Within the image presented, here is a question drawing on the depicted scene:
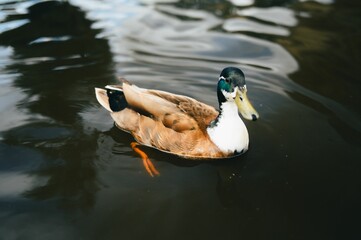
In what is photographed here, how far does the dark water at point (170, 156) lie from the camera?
3645mm

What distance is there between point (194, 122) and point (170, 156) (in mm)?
461

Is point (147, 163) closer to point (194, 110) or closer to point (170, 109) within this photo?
point (170, 109)

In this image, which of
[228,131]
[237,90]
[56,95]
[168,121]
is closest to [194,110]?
[168,121]

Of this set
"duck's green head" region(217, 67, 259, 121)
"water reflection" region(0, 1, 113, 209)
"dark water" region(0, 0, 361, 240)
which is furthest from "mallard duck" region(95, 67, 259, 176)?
"water reflection" region(0, 1, 113, 209)

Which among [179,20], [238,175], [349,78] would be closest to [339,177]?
[238,175]

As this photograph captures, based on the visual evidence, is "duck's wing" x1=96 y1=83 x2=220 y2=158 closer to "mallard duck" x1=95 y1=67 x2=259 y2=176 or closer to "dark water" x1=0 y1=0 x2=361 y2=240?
"mallard duck" x1=95 y1=67 x2=259 y2=176

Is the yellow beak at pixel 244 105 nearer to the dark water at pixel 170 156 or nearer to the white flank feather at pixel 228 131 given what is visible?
the white flank feather at pixel 228 131

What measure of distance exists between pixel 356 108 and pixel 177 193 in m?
2.84

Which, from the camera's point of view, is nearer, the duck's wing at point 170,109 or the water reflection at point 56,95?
the water reflection at point 56,95

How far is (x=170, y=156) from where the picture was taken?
446 cm

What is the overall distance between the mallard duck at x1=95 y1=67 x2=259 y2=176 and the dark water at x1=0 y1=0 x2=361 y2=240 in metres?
0.15

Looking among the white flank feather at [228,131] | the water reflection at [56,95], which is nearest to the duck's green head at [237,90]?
the white flank feather at [228,131]

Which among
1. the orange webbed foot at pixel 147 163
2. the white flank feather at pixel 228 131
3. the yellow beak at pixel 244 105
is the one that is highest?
the yellow beak at pixel 244 105

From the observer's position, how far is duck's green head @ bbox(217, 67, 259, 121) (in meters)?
4.08
